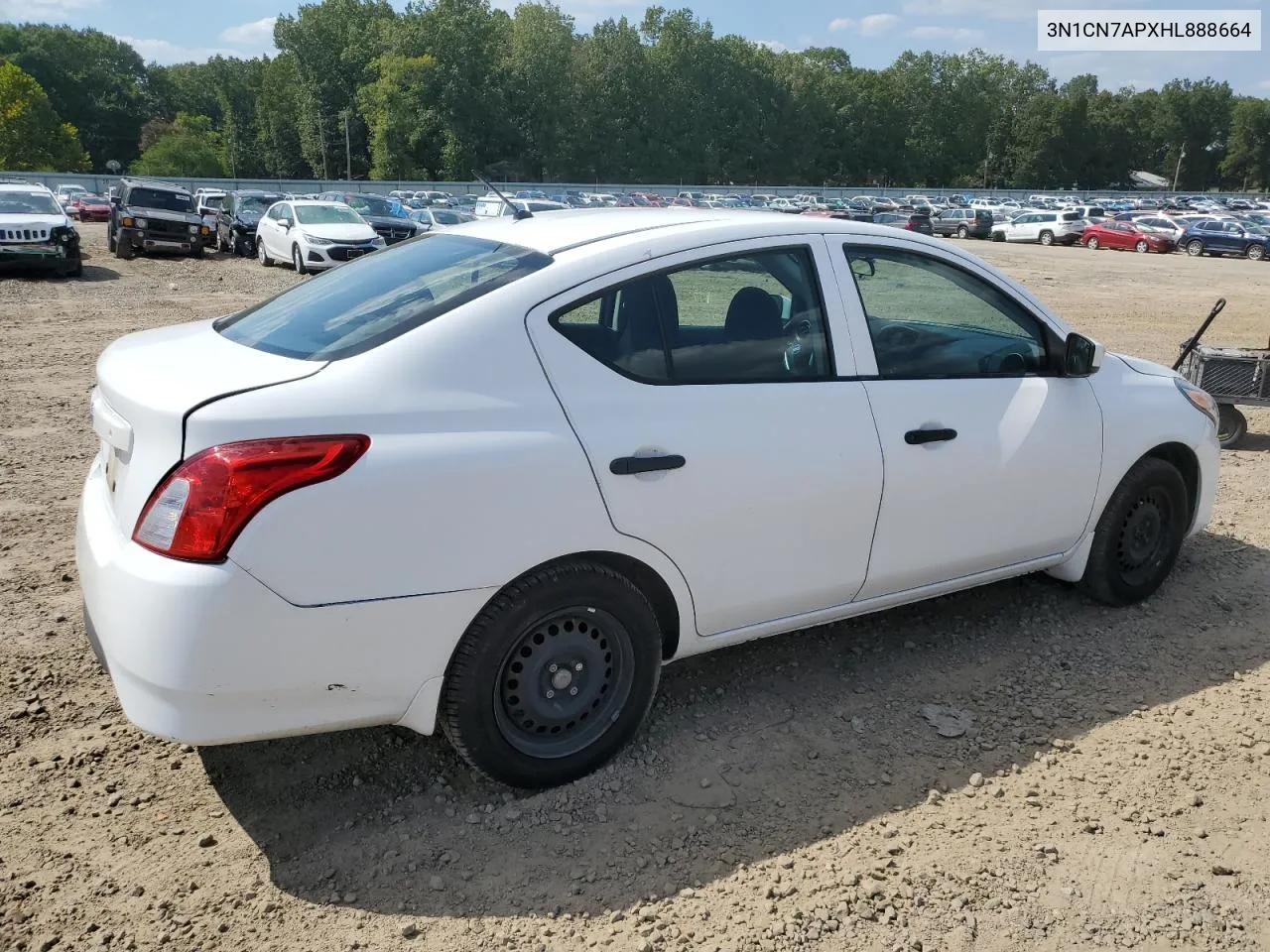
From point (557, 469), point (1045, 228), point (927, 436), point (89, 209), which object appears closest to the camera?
point (557, 469)

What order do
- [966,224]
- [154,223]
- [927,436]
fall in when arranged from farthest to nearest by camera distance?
[966,224], [154,223], [927,436]

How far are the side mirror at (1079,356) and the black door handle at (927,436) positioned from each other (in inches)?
29.2

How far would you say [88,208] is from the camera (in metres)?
48.0

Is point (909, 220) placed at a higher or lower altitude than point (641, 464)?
higher

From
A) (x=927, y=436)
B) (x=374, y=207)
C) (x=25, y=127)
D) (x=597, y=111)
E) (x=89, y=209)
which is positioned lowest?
(x=89, y=209)

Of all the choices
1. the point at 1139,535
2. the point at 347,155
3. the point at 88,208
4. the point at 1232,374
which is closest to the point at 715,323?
the point at 1139,535

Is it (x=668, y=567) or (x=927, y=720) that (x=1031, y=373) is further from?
(x=668, y=567)

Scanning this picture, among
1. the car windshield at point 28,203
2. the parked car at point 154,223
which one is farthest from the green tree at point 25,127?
the car windshield at point 28,203

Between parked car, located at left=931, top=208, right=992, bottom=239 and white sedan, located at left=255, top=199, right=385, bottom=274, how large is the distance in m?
33.9

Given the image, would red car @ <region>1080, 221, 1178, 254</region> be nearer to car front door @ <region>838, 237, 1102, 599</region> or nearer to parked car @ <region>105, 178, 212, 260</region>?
parked car @ <region>105, 178, 212, 260</region>

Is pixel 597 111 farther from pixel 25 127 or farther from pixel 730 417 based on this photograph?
pixel 730 417

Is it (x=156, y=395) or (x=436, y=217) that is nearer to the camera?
(x=156, y=395)

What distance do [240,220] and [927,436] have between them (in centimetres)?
2664

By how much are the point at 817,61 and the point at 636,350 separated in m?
143
